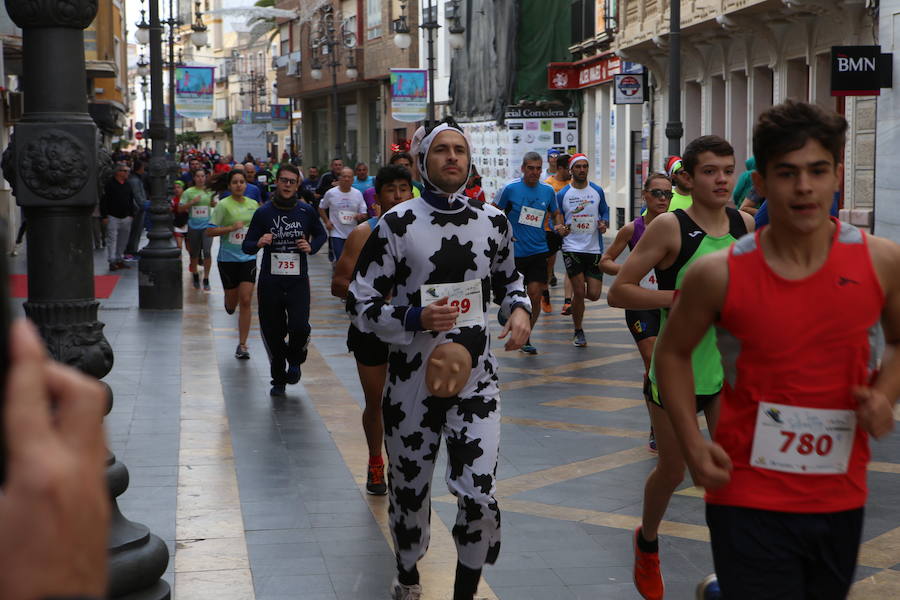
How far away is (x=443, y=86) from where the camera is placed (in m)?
53.9

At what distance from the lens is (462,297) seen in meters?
5.05

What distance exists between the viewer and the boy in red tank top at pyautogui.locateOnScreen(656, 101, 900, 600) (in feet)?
10.7

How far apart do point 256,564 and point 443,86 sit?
4906 cm

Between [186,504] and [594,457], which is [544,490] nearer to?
[594,457]

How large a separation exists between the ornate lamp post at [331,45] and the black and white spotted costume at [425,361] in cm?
4794

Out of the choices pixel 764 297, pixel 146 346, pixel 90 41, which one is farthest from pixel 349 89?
pixel 764 297

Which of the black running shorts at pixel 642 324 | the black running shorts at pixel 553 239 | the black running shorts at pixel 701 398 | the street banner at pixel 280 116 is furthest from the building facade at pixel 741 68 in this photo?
the street banner at pixel 280 116

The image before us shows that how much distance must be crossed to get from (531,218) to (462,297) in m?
8.91

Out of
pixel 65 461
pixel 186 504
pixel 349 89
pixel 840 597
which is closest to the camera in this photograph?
pixel 65 461

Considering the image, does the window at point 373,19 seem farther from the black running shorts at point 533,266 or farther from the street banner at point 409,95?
the black running shorts at point 533,266

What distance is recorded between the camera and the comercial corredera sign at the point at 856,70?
54.6 ft

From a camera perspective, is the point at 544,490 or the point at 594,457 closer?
the point at 544,490

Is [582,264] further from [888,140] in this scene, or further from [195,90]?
[195,90]

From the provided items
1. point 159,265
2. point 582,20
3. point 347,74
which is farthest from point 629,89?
point 347,74
